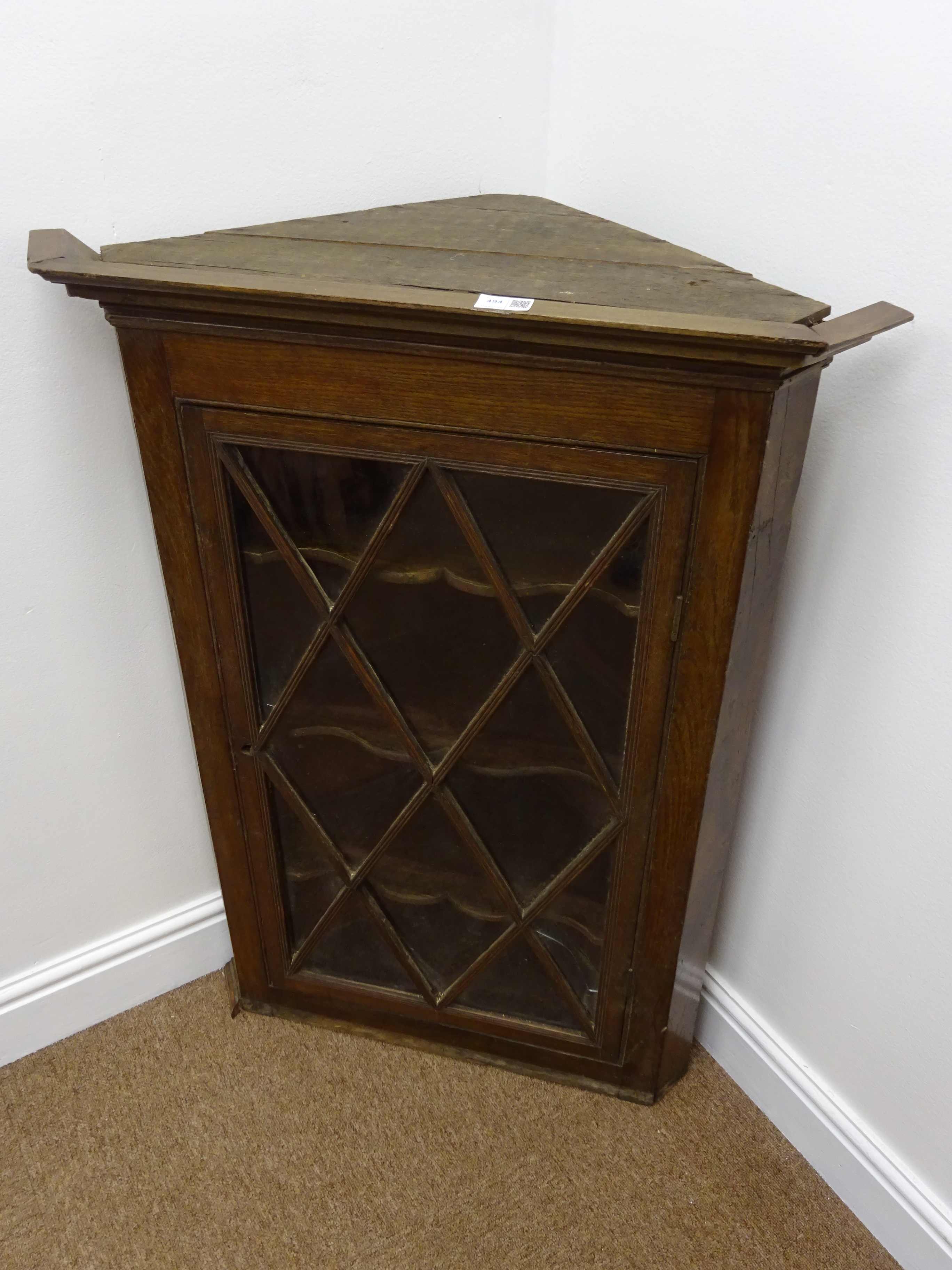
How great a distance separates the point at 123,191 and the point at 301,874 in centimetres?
71

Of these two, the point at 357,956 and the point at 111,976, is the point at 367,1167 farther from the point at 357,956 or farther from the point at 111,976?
the point at 111,976

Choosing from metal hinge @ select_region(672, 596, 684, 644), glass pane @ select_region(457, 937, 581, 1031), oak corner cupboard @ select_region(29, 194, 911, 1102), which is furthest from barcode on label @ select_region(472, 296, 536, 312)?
glass pane @ select_region(457, 937, 581, 1031)

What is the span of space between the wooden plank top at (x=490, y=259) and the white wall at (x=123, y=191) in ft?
0.18

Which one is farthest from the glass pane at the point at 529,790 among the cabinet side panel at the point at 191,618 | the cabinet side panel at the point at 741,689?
the cabinet side panel at the point at 191,618

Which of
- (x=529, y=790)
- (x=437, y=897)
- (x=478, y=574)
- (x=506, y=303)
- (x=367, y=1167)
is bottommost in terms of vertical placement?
(x=367, y=1167)

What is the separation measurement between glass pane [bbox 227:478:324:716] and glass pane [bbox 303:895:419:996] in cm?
32

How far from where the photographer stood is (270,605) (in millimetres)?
864

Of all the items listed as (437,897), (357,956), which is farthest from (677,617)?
(357,956)

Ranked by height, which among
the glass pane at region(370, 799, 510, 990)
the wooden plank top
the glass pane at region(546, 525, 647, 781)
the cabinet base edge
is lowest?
the cabinet base edge

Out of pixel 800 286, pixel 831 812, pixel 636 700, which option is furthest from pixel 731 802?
pixel 800 286

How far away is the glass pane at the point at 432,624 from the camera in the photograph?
2.58 feet

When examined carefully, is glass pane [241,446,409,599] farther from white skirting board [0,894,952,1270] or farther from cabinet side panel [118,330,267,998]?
white skirting board [0,894,952,1270]

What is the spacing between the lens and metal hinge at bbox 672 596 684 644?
75 cm

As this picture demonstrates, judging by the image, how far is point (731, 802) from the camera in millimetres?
932
